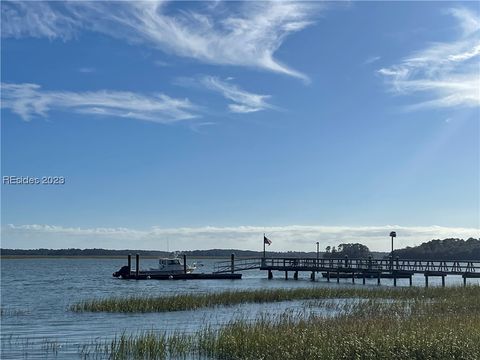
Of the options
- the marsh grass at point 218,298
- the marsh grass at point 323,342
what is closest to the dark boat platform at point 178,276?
the marsh grass at point 218,298

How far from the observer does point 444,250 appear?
502 ft

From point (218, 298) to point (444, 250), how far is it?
126234mm

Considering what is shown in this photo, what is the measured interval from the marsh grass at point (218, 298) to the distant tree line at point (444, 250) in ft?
306

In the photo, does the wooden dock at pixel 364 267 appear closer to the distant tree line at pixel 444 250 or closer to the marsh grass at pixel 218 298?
the marsh grass at pixel 218 298

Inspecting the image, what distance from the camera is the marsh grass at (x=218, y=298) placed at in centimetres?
3422

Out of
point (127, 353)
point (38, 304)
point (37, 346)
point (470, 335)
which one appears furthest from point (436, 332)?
point (38, 304)

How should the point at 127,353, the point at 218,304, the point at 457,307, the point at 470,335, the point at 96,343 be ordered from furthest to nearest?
the point at 218,304
the point at 457,307
the point at 96,343
the point at 127,353
the point at 470,335

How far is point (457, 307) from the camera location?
93.1ft

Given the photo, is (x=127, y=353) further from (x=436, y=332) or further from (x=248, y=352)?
(x=436, y=332)

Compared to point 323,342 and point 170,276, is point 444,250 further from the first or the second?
point 323,342

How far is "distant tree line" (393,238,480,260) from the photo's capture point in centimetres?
13638

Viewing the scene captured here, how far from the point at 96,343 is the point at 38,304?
2148cm

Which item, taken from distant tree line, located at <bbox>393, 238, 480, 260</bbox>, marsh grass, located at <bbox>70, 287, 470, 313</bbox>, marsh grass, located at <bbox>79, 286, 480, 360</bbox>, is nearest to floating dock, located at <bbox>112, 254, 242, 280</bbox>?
marsh grass, located at <bbox>70, 287, 470, 313</bbox>

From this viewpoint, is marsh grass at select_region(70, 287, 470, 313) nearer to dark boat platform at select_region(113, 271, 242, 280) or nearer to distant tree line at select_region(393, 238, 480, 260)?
dark boat platform at select_region(113, 271, 242, 280)
